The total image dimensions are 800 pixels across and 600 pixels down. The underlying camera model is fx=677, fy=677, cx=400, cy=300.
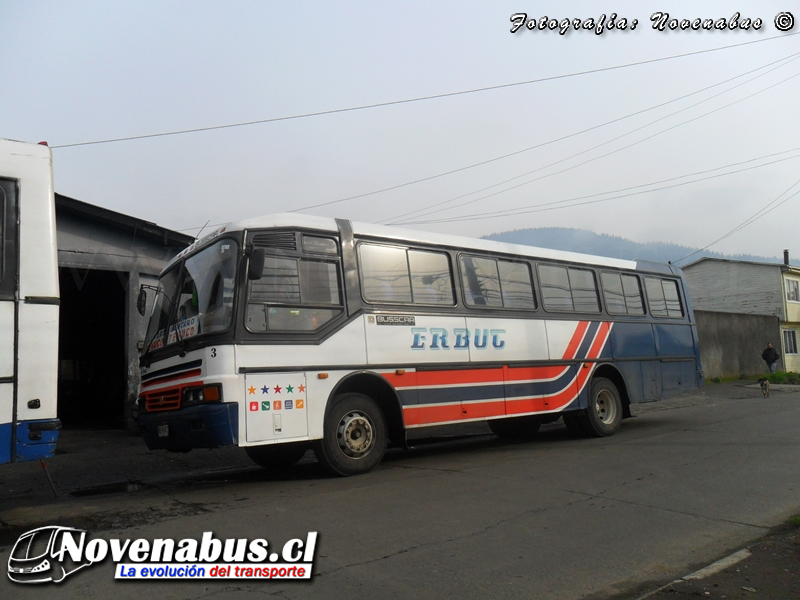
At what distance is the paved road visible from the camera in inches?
172

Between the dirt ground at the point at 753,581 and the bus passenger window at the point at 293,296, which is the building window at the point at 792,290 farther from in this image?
the dirt ground at the point at 753,581

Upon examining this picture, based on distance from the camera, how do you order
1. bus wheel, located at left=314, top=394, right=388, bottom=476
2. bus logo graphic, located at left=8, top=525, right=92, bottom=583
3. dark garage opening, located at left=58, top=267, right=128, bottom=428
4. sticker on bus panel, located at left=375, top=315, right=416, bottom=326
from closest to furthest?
bus logo graphic, located at left=8, top=525, right=92, bottom=583 → bus wheel, located at left=314, top=394, right=388, bottom=476 → sticker on bus panel, located at left=375, top=315, right=416, bottom=326 → dark garage opening, located at left=58, top=267, right=128, bottom=428

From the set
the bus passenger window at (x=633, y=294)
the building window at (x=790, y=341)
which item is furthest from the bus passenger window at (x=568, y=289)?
the building window at (x=790, y=341)

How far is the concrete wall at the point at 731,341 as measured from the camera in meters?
28.1

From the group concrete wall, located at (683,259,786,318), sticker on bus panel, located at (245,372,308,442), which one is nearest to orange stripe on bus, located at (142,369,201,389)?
sticker on bus panel, located at (245,372,308,442)

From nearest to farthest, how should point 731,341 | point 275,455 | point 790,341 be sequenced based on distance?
point 275,455, point 731,341, point 790,341

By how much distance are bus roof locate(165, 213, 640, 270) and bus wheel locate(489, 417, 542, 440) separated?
10.1 ft

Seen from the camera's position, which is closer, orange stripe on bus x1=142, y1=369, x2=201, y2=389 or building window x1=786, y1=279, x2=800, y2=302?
orange stripe on bus x1=142, y1=369, x2=201, y2=389


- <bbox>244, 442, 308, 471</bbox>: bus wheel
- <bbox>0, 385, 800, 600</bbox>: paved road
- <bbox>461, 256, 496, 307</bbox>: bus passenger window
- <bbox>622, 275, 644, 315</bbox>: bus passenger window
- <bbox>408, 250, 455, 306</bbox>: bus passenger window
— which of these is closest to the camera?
<bbox>0, 385, 800, 600</bbox>: paved road

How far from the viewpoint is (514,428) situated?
501 inches

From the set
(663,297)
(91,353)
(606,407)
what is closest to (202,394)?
(606,407)

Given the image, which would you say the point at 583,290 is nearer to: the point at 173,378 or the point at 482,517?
the point at 482,517

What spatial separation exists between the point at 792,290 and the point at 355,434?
4192 cm

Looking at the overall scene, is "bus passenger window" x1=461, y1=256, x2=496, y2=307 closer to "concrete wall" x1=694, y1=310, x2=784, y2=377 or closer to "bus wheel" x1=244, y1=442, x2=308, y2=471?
"bus wheel" x1=244, y1=442, x2=308, y2=471
